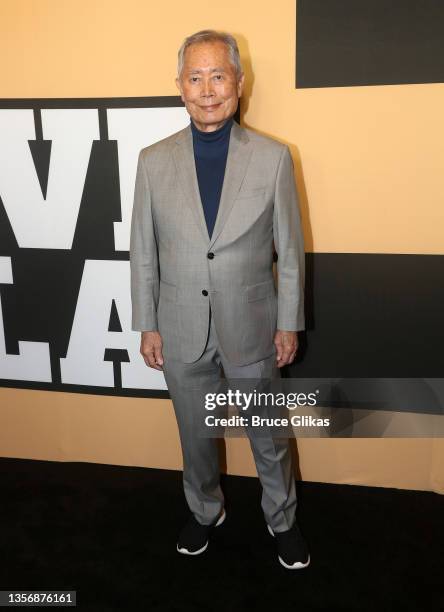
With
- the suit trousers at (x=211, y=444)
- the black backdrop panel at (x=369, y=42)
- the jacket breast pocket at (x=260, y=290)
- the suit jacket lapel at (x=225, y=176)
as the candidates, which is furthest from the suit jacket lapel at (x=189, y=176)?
the black backdrop panel at (x=369, y=42)

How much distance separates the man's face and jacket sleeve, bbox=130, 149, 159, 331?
270 millimetres

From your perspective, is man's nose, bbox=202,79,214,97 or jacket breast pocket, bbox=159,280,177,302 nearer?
man's nose, bbox=202,79,214,97

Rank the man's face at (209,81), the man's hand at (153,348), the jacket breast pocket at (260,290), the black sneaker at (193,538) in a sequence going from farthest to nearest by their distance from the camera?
the black sneaker at (193,538) → the man's hand at (153,348) → the jacket breast pocket at (260,290) → the man's face at (209,81)

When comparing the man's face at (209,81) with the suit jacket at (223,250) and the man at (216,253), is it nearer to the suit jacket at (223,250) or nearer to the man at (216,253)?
the man at (216,253)

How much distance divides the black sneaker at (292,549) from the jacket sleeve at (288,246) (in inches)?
29.2

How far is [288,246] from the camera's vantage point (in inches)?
70.7

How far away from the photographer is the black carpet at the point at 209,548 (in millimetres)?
1828

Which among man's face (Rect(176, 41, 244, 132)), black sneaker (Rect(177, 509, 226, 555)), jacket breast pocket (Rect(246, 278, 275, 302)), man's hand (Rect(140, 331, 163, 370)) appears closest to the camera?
man's face (Rect(176, 41, 244, 132))

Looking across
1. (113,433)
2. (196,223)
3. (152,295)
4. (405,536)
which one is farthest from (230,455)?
(196,223)

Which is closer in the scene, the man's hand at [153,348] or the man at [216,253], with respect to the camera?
the man at [216,253]

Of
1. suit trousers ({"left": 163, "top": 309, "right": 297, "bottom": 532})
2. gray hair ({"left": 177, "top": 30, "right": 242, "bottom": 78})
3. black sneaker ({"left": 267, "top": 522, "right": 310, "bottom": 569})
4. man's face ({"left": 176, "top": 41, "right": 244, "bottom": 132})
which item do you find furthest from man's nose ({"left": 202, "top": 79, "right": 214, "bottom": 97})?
black sneaker ({"left": 267, "top": 522, "right": 310, "bottom": 569})

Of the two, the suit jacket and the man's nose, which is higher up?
the man's nose

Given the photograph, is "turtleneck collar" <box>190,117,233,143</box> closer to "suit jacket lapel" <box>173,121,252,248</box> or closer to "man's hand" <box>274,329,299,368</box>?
"suit jacket lapel" <box>173,121,252,248</box>

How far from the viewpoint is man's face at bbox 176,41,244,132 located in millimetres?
1692
